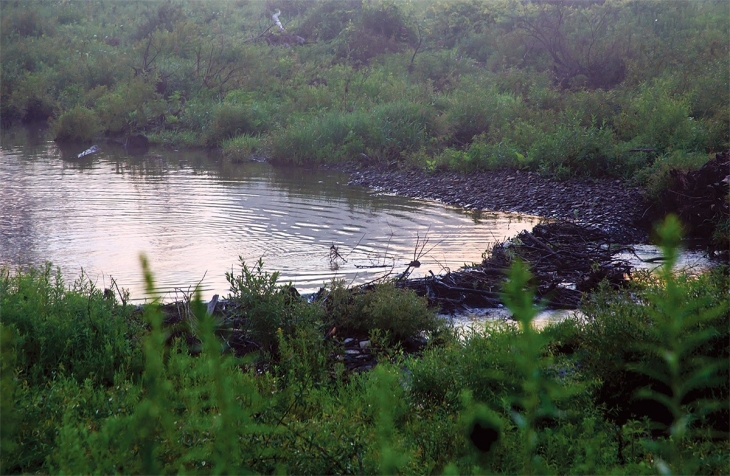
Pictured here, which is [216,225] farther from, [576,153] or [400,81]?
[400,81]

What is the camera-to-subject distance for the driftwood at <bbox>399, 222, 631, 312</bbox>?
7.33 meters

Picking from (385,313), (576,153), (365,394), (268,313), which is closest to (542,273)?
(385,313)

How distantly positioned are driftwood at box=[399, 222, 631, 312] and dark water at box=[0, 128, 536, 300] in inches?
29.4

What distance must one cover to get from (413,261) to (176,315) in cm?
339

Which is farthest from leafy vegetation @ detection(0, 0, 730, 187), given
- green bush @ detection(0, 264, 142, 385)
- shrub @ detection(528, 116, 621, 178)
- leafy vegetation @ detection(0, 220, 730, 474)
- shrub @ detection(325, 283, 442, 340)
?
green bush @ detection(0, 264, 142, 385)

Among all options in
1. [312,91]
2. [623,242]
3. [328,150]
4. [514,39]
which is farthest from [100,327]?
[514,39]

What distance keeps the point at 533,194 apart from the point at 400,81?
1078 centimetres

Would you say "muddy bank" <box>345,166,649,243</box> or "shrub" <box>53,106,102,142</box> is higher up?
"shrub" <box>53,106,102,142</box>

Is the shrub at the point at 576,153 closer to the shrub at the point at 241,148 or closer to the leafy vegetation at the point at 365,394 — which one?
the shrub at the point at 241,148

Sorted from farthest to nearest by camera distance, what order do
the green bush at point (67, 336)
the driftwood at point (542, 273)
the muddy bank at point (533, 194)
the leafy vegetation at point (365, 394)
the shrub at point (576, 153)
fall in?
the shrub at point (576, 153), the muddy bank at point (533, 194), the driftwood at point (542, 273), the green bush at point (67, 336), the leafy vegetation at point (365, 394)

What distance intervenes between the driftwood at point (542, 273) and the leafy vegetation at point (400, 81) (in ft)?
A: 10.1

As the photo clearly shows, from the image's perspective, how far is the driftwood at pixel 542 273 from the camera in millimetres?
7332

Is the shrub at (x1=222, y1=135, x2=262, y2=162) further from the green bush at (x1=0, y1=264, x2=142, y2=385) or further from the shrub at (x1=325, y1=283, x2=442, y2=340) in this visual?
the green bush at (x1=0, y1=264, x2=142, y2=385)

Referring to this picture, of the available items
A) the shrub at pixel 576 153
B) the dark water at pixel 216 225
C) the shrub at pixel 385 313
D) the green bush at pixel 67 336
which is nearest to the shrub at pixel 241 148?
the dark water at pixel 216 225
